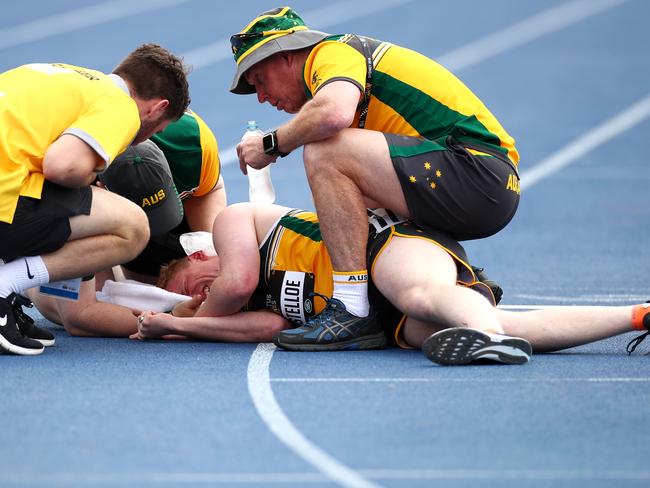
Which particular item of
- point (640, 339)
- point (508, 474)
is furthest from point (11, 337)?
point (640, 339)

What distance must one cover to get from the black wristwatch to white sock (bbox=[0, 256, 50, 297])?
3.70 feet

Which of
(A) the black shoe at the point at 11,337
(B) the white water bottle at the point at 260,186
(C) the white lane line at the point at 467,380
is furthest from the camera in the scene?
(B) the white water bottle at the point at 260,186

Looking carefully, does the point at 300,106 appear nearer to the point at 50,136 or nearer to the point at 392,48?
the point at 392,48

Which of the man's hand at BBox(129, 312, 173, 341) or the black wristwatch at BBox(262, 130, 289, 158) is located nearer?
the black wristwatch at BBox(262, 130, 289, 158)

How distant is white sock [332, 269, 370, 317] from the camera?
19.3 feet

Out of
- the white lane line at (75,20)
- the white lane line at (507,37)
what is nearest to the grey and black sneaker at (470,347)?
the white lane line at (507,37)

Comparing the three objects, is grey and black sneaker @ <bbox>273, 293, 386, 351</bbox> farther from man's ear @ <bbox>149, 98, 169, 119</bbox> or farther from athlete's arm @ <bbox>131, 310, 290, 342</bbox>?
man's ear @ <bbox>149, 98, 169, 119</bbox>

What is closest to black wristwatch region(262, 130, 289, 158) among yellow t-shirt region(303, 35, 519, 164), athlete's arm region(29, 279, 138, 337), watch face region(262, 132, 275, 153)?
watch face region(262, 132, 275, 153)

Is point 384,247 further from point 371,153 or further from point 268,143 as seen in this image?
point 268,143

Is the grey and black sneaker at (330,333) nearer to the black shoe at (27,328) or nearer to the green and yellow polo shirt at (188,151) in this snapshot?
the black shoe at (27,328)

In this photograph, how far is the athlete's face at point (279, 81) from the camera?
6.23 meters

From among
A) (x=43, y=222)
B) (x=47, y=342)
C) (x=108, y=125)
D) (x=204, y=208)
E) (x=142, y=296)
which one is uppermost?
(x=108, y=125)

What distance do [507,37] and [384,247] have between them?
1339cm

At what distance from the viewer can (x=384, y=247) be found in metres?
5.91
